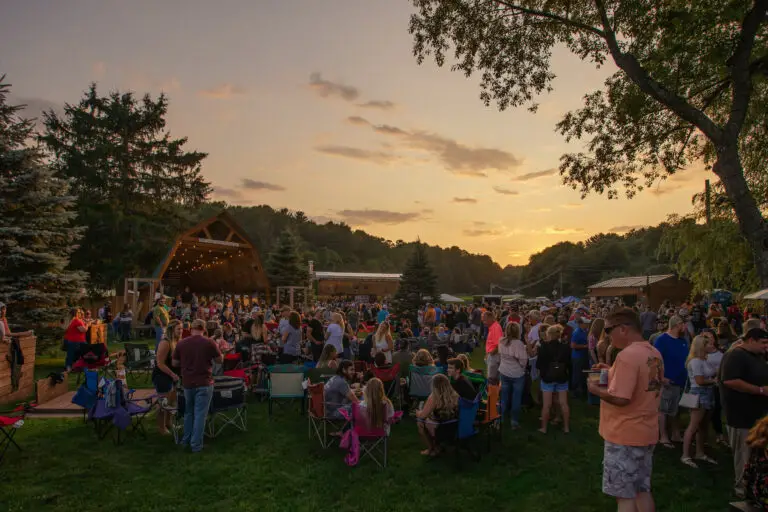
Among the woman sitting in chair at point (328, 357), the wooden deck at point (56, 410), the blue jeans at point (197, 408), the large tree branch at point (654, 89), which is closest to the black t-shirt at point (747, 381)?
the woman sitting in chair at point (328, 357)

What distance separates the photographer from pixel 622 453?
3594 millimetres

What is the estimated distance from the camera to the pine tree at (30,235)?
13266 mm

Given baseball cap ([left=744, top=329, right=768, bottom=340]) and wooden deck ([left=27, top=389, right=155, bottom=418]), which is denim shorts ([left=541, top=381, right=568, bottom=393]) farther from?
wooden deck ([left=27, top=389, right=155, bottom=418])

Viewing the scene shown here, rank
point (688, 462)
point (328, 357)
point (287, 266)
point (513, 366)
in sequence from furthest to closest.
A: point (287, 266) < point (328, 357) < point (513, 366) < point (688, 462)

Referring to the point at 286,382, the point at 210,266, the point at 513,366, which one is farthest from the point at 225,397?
the point at 210,266

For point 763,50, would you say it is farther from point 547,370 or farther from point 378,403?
point 378,403

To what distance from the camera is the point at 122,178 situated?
2922 centimetres

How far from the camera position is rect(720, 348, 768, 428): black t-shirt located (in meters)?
4.69

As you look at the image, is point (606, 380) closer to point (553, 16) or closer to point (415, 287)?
point (553, 16)

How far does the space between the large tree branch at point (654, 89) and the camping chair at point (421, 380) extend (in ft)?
23.2

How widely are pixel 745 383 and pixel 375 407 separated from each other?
387cm

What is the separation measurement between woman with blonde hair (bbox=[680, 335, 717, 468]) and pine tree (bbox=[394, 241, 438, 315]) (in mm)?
23770

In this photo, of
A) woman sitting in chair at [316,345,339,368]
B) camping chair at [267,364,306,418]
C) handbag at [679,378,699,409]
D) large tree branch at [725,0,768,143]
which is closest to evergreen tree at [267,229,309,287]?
woman sitting in chair at [316,345,339,368]

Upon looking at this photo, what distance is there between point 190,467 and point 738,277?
13423mm
